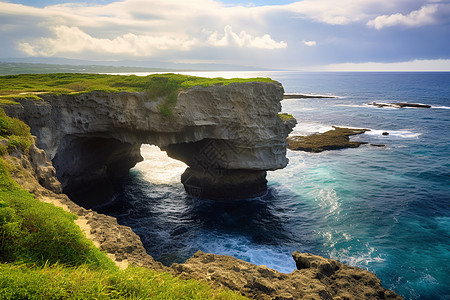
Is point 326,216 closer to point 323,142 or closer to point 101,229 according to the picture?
point 101,229

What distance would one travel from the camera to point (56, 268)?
267 inches

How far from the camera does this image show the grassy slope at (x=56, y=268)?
5.58m

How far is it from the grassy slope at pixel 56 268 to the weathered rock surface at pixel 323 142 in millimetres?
41300

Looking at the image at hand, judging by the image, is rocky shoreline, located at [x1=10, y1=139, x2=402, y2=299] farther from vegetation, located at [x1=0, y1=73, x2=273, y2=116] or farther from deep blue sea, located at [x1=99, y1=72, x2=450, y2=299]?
vegetation, located at [x1=0, y1=73, x2=273, y2=116]

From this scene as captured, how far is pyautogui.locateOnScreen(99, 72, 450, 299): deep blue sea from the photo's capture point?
65.1 feet

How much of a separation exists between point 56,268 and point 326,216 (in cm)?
2287

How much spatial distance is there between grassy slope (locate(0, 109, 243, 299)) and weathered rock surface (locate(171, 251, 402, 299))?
1.29 m

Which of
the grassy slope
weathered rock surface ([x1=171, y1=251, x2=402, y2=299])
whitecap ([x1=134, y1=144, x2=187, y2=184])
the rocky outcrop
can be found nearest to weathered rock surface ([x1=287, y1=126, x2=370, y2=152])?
the rocky outcrop

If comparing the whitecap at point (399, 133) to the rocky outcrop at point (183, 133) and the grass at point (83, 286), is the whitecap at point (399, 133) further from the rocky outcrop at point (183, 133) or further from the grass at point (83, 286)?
the grass at point (83, 286)

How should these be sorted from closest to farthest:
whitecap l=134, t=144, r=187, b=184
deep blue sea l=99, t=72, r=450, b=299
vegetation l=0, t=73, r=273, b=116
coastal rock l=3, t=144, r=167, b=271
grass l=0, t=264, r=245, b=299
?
grass l=0, t=264, r=245, b=299 < coastal rock l=3, t=144, r=167, b=271 < deep blue sea l=99, t=72, r=450, b=299 < vegetation l=0, t=73, r=273, b=116 < whitecap l=134, t=144, r=187, b=184

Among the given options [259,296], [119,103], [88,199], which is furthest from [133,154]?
[259,296]

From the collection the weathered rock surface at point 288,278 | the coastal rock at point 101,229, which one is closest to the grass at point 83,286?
the weathered rock surface at point 288,278

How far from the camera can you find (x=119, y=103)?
23.9 meters

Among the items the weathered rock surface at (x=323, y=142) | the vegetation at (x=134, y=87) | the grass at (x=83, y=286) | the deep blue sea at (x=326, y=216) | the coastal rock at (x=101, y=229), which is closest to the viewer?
the grass at (x=83, y=286)
